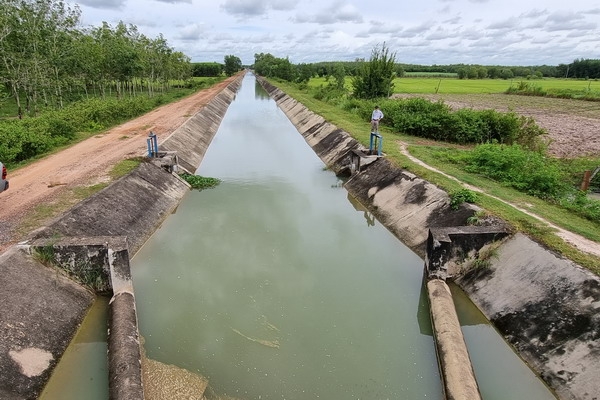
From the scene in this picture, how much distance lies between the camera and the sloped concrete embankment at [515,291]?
573cm

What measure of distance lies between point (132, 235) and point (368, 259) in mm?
6011

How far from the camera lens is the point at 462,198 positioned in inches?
396

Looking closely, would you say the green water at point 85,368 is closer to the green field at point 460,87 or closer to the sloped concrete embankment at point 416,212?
the sloped concrete embankment at point 416,212

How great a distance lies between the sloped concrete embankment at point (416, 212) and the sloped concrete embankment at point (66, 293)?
4.40 metres

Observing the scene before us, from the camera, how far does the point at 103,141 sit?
60.4ft

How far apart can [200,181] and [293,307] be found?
29.0 feet

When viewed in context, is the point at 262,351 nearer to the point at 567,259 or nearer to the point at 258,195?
the point at 567,259

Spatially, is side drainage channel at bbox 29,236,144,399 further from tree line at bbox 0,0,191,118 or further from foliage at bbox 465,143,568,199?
tree line at bbox 0,0,191,118

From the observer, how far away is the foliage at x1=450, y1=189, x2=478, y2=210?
9.98m

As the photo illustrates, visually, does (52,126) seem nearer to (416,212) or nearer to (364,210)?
(364,210)

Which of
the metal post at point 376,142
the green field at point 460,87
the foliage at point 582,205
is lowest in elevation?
the foliage at point 582,205

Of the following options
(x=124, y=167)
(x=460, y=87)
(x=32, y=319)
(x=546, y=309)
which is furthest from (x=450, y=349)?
(x=460, y=87)

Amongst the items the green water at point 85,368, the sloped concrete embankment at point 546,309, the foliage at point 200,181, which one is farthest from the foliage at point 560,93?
the green water at point 85,368

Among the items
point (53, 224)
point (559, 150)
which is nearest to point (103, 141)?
point (53, 224)
